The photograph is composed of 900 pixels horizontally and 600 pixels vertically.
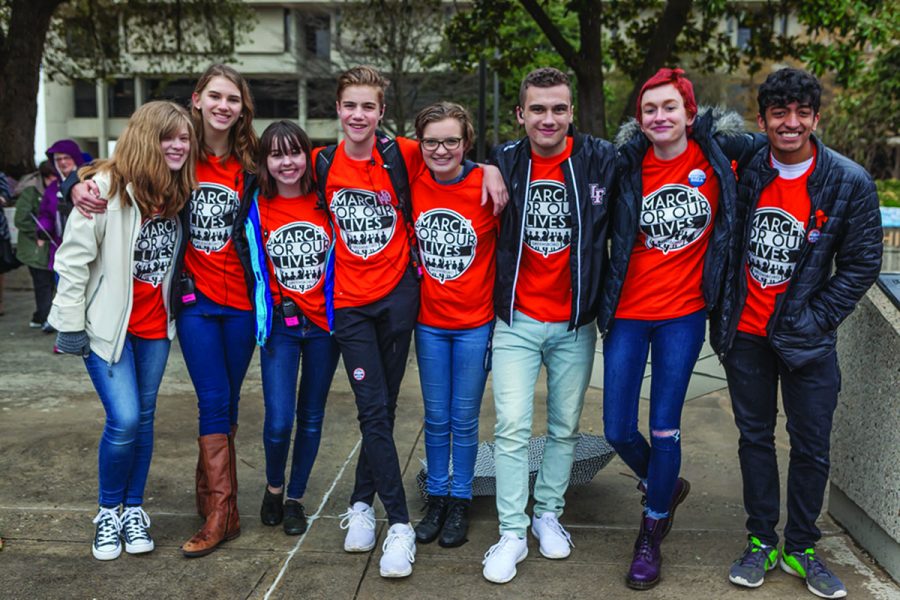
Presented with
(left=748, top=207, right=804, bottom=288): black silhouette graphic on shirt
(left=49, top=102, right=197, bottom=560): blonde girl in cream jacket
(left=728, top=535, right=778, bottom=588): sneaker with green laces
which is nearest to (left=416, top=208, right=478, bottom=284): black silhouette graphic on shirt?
(left=49, top=102, right=197, bottom=560): blonde girl in cream jacket

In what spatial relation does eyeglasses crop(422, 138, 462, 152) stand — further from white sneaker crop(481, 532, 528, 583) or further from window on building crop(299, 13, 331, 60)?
window on building crop(299, 13, 331, 60)

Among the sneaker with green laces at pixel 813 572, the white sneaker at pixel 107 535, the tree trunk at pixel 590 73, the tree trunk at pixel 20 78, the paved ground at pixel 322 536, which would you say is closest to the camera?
the sneaker with green laces at pixel 813 572

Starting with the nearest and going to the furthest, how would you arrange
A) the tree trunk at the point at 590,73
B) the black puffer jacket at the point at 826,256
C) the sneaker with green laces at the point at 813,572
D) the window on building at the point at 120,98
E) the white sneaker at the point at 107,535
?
the black puffer jacket at the point at 826,256 < the sneaker with green laces at the point at 813,572 < the white sneaker at the point at 107,535 < the tree trunk at the point at 590,73 < the window on building at the point at 120,98

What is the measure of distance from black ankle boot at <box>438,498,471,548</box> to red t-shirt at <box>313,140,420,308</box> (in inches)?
40.0

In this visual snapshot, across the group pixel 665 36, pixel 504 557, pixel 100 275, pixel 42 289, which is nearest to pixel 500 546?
pixel 504 557

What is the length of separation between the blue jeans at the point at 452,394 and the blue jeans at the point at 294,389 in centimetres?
43

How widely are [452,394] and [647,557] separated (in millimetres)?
1021

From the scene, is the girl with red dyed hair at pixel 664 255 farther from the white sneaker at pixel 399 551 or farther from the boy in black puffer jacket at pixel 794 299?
the white sneaker at pixel 399 551

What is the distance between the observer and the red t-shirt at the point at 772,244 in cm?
317

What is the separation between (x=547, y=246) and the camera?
3451 mm

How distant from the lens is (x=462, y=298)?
3543 millimetres

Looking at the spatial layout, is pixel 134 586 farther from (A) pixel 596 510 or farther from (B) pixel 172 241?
(A) pixel 596 510

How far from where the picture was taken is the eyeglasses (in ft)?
11.2

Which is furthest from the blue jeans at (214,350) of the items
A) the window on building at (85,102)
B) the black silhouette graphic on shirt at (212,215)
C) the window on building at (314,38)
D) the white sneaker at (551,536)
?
the window on building at (85,102)
